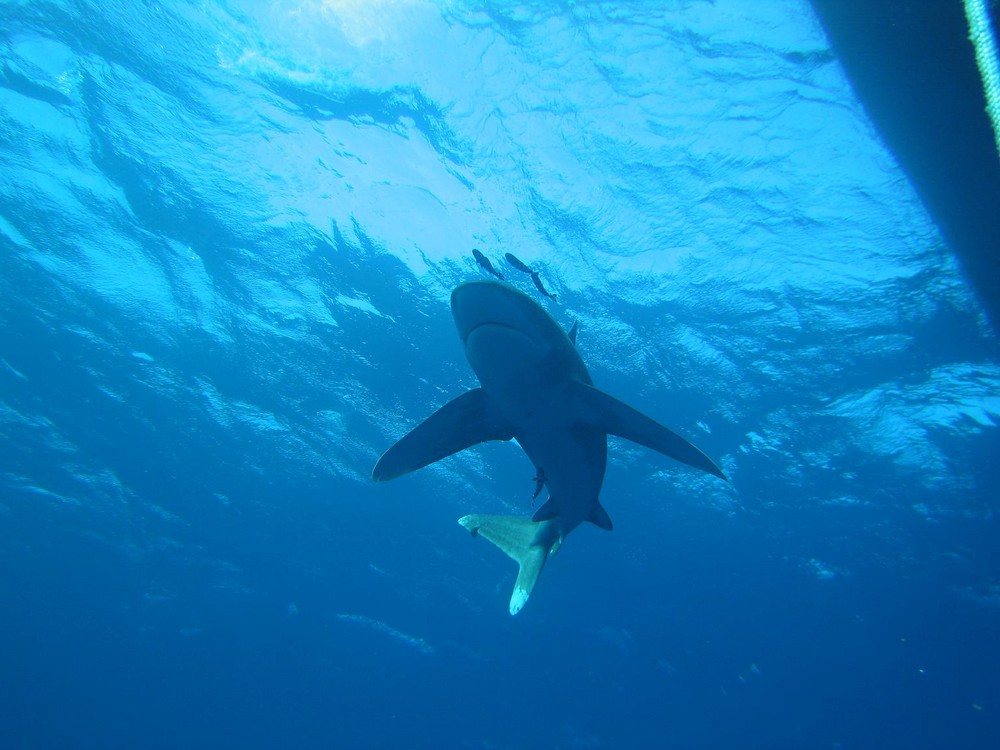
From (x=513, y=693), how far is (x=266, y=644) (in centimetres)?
1588

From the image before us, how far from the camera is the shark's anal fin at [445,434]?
19.1ft

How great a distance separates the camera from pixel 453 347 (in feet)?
46.1

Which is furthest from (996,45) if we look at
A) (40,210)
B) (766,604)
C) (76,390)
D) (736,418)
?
(76,390)

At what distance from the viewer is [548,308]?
12938mm

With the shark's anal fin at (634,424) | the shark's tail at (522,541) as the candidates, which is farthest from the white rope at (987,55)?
the shark's tail at (522,541)

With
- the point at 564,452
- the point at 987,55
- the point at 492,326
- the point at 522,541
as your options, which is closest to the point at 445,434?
the point at 564,452

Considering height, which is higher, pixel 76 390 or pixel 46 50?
pixel 46 50

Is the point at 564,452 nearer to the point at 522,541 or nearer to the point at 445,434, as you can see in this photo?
the point at 445,434

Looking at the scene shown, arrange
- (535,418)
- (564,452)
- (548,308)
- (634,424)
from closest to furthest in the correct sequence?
1. (634,424)
2. (535,418)
3. (564,452)
4. (548,308)

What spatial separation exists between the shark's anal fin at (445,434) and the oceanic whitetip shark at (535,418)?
0.04ft

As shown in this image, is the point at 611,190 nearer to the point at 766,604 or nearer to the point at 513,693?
the point at 766,604

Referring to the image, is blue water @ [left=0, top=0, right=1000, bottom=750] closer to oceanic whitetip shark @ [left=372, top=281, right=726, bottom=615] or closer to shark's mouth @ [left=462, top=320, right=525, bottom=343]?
oceanic whitetip shark @ [left=372, top=281, right=726, bottom=615]

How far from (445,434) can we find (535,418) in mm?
1097

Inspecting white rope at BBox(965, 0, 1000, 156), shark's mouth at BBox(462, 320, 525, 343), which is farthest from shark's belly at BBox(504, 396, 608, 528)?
white rope at BBox(965, 0, 1000, 156)
